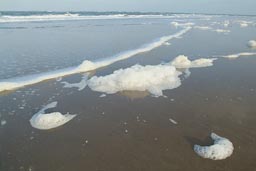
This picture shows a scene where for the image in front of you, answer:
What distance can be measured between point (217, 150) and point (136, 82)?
589 cm

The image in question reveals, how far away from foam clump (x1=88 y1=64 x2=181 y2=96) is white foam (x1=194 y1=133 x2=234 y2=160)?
4.47 meters

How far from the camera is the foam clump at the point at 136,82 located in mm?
13102

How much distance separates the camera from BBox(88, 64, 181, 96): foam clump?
13102mm

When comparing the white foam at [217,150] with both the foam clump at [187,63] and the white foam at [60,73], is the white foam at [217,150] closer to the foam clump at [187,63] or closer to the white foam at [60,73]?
the white foam at [60,73]

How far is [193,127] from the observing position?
376 inches

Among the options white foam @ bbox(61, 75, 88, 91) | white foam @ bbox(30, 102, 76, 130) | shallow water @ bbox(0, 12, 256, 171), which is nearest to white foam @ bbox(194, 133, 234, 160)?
shallow water @ bbox(0, 12, 256, 171)

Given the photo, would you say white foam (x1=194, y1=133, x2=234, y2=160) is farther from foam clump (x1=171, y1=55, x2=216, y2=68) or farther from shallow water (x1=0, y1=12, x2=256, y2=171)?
foam clump (x1=171, y1=55, x2=216, y2=68)

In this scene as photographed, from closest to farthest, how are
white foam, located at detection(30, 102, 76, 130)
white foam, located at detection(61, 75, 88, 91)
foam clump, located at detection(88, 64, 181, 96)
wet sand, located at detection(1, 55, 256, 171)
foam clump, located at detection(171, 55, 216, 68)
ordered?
wet sand, located at detection(1, 55, 256, 171)
white foam, located at detection(30, 102, 76, 130)
foam clump, located at detection(88, 64, 181, 96)
white foam, located at detection(61, 75, 88, 91)
foam clump, located at detection(171, 55, 216, 68)

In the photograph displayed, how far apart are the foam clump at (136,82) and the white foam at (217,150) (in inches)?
176

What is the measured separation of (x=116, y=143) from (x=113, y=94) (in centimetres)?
407

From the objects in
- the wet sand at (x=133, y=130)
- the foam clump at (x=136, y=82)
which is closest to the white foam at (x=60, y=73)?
the wet sand at (x=133, y=130)

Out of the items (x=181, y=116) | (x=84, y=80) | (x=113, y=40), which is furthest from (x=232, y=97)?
(x=113, y=40)

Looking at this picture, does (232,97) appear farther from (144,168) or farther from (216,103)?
(144,168)

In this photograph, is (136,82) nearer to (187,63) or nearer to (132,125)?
(132,125)
